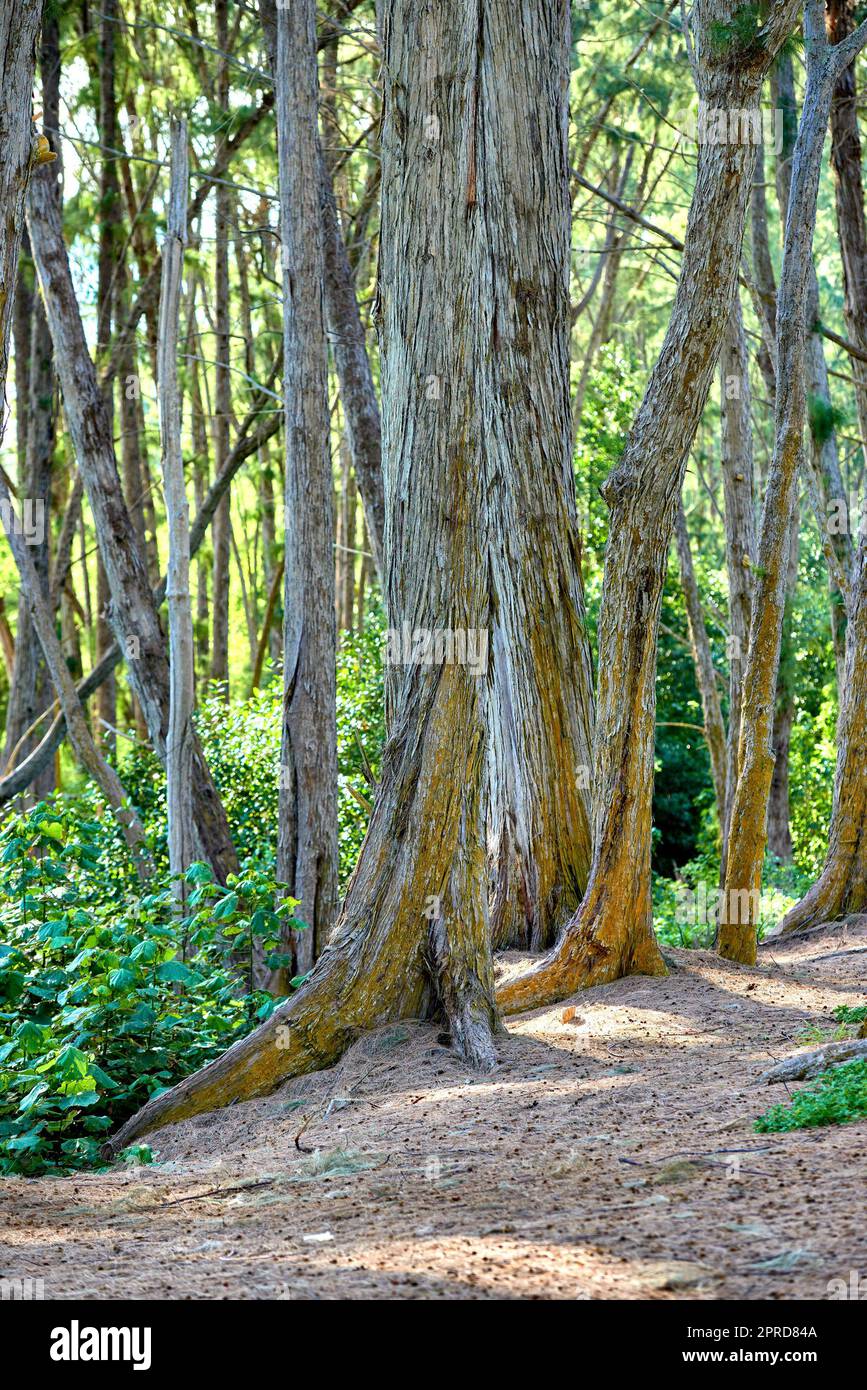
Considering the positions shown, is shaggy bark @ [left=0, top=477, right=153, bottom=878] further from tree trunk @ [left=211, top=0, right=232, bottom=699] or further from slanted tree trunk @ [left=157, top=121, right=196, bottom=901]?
tree trunk @ [left=211, top=0, right=232, bottom=699]

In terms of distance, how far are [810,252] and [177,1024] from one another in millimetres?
5468

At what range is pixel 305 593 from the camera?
8508mm

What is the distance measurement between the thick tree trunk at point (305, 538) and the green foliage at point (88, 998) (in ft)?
4.47

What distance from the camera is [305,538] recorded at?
854 cm

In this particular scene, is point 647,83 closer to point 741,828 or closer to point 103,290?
point 103,290

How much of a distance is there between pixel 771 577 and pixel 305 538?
3.00m

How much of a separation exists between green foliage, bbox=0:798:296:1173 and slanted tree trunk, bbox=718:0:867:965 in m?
2.58

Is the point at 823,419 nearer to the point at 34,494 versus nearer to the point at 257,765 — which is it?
the point at 257,765

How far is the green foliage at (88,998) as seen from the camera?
539cm

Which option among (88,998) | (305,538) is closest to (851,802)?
(305,538)

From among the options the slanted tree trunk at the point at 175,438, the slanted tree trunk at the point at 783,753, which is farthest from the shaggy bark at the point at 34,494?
the slanted tree trunk at the point at 783,753

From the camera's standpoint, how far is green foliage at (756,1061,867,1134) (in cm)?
392

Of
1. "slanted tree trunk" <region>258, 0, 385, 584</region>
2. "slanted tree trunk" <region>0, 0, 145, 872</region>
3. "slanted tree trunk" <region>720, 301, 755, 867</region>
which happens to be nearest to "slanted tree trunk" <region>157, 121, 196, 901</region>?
"slanted tree trunk" <region>258, 0, 385, 584</region>

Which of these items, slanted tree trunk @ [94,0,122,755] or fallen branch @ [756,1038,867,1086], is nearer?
fallen branch @ [756,1038,867,1086]
